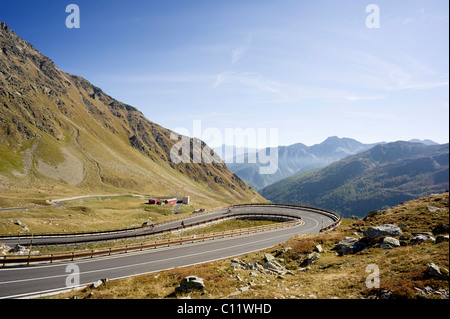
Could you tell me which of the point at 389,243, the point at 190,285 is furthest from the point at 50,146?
the point at 389,243

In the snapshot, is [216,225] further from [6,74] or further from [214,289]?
[6,74]

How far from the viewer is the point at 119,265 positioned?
2569 centimetres

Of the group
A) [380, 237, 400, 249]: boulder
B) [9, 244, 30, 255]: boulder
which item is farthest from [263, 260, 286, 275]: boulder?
[9, 244, 30, 255]: boulder

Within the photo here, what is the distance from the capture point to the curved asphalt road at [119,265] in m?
19.5

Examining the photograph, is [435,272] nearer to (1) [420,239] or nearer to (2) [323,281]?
(2) [323,281]

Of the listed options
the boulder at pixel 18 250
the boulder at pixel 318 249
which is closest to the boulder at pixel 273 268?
the boulder at pixel 318 249

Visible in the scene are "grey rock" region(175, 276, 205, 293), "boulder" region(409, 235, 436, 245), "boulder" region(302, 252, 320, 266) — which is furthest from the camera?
"boulder" region(302, 252, 320, 266)

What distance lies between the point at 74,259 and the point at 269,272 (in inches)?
909

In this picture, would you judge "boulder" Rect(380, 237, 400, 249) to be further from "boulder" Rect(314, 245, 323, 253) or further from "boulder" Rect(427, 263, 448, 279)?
"boulder" Rect(427, 263, 448, 279)

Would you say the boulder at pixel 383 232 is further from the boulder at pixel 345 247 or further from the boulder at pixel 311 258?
the boulder at pixel 311 258

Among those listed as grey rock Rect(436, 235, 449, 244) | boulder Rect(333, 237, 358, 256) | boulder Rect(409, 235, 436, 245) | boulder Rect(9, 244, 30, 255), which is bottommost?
boulder Rect(9, 244, 30, 255)

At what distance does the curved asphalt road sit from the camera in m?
19.5

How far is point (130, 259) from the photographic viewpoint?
1111 inches
